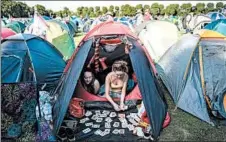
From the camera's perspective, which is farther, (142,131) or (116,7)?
(116,7)

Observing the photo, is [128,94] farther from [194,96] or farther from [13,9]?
[13,9]

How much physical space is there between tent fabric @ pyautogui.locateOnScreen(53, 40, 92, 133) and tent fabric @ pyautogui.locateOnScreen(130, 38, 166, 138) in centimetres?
83

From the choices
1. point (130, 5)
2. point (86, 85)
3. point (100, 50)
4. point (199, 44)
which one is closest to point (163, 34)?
point (100, 50)

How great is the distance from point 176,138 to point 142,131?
494 mm

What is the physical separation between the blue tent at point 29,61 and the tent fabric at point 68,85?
482 millimetres

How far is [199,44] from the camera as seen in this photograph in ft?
17.5

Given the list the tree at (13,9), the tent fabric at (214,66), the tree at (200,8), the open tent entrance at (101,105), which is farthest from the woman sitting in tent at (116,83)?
the tree at (200,8)

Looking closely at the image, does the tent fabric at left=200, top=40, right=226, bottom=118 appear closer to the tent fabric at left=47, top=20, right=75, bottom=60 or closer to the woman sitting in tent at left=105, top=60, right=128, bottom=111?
the woman sitting in tent at left=105, top=60, right=128, bottom=111

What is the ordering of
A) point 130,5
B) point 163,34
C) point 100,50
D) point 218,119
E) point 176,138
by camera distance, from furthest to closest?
point 130,5 → point 163,34 → point 100,50 → point 218,119 → point 176,138

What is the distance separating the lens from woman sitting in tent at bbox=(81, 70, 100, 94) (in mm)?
5523

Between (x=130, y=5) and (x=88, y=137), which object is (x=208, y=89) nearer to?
(x=88, y=137)

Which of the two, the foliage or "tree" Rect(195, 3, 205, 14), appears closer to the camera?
"tree" Rect(195, 3, 205, 14)

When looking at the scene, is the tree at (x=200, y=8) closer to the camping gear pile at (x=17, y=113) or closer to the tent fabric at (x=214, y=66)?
the tent fabric at (x=214, y=66)

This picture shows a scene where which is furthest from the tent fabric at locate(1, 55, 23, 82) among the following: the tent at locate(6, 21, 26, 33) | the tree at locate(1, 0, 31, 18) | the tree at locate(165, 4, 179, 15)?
the tree at locate(165, 4, 179, 15)
